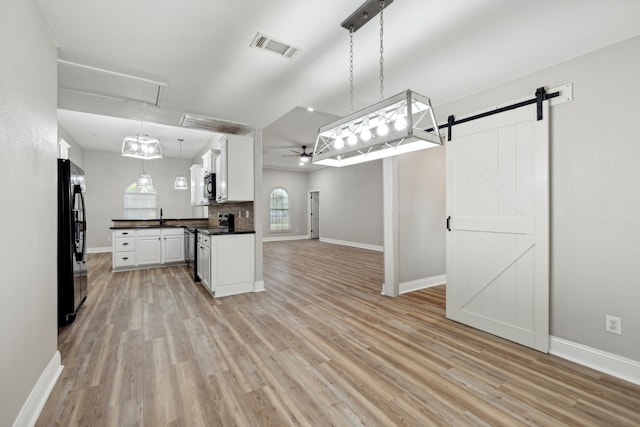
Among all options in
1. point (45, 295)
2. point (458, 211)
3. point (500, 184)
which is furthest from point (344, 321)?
point (45, 295)

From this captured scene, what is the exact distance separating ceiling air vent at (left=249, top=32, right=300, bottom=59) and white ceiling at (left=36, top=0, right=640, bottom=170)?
0.18 ft

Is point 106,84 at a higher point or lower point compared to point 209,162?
higher

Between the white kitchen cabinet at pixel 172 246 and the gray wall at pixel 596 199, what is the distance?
663 centimetres

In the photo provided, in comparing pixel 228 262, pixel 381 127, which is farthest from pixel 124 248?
pixel 381 127

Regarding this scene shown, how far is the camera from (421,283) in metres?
4.53

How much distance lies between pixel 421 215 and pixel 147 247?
568 centimetres

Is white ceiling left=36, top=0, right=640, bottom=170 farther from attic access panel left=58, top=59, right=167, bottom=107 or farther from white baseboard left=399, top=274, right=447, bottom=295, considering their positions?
white baseboard left=399, top=274, right=447, bottom=295

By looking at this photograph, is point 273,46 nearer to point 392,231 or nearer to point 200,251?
point 392,231

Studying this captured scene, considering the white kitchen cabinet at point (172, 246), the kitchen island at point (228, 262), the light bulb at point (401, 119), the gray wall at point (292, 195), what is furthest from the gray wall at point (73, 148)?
the light bulb at point (401, 119)

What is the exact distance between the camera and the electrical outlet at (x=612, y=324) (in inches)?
87.3

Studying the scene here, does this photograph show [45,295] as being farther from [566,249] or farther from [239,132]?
[566,249]

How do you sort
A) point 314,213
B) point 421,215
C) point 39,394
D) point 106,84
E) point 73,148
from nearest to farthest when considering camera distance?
point 39,394 → point 106,84 → point 421,215 → point 73,148 → point 314,213

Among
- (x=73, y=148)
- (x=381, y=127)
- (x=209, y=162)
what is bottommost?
(x=381, y=127)

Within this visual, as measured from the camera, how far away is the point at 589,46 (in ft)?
7.50
